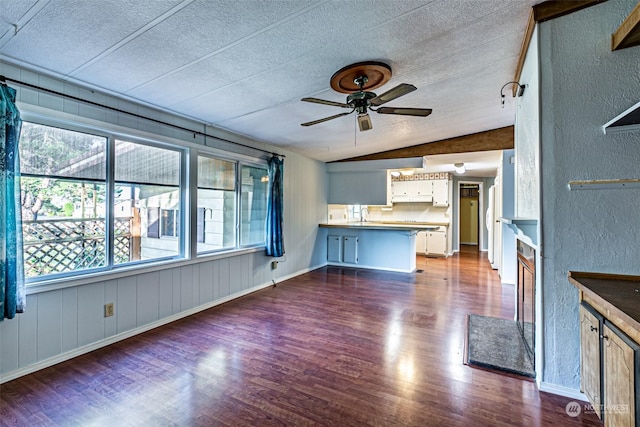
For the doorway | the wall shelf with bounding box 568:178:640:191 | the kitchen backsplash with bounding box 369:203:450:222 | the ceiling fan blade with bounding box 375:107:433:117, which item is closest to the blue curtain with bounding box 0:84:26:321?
the ceiling fan blade with bounding box 375:107:433:117

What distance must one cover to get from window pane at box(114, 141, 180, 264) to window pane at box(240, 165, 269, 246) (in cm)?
108

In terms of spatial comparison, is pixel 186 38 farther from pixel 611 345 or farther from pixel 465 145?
pixel 465 145

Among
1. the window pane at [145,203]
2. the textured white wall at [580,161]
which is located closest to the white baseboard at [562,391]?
the textured white wall at [580,161]

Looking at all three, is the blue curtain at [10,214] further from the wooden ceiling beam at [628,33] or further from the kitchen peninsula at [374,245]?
the kitchen peninsula at [374,245]

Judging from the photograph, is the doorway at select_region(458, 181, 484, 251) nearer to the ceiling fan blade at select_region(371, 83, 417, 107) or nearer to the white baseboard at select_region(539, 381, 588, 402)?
the white baseboard at select_region(539, 381, 588, 402)

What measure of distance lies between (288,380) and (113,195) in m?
2.34

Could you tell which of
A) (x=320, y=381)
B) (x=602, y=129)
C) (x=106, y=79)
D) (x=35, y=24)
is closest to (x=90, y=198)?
(x=106, y=79)

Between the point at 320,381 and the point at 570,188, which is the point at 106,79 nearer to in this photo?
the point at 320,381

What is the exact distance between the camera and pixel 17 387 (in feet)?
6.74

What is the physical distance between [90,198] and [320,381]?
256cm

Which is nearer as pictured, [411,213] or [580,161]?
[580,161]

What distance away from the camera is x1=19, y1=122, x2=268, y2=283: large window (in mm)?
2373

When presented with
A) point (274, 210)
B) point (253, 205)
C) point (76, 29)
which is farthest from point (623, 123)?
point (253, 205)

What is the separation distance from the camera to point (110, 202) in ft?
9.21
